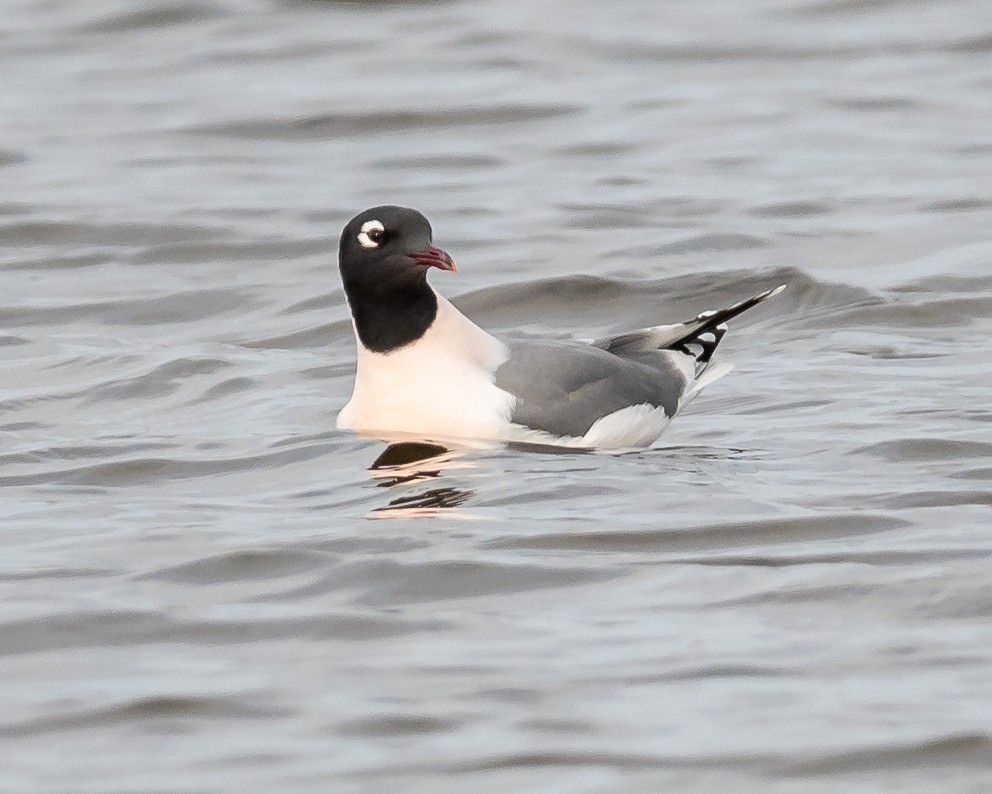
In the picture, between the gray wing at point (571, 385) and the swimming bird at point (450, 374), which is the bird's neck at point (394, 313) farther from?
the gray wing at point (571, 385)

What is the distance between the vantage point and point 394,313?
904 centimetres

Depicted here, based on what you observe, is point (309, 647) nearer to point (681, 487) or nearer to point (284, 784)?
point (284, 784)

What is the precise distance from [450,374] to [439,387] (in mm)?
67

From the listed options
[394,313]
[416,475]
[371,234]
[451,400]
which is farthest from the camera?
[394,313]

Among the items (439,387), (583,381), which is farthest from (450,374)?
(583,381)

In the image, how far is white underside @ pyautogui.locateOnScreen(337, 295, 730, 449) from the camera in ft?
28.6

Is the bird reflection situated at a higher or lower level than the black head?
lower

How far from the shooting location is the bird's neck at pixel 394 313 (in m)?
9.01

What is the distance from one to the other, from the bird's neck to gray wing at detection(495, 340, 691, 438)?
39 cm

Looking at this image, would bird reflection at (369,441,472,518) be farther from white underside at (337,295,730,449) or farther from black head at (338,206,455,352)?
black head at (338,206,455,352)

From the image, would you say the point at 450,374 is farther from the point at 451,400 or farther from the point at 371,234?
the point at 371,234

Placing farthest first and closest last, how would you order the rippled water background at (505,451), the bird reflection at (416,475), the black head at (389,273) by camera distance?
the black head at (389,273)
the bird reflection at (416,475)
the rippled water background at (505,451)

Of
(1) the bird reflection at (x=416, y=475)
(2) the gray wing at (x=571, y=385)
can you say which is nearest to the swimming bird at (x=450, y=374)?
(2) the gray wing at (x=571, y=385)

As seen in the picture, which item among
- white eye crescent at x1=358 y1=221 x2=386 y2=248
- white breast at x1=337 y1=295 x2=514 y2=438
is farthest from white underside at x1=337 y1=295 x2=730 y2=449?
white eye crescent at x1=358 y1=221 x2=386 y2=248
